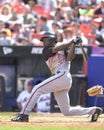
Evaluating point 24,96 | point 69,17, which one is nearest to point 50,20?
point 69,17

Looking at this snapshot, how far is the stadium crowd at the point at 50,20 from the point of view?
53.3 feet

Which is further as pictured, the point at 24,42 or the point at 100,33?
the point at 100,33

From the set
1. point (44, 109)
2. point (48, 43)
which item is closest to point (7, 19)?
point (44, 109)

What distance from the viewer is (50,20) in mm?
18109

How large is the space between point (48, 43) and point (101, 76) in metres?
4.88

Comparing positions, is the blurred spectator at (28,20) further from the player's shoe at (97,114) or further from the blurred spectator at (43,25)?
the player's shoe at (97,114)

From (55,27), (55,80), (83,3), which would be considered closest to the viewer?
(55,80)

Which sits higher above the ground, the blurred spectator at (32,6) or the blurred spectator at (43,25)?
the blurred spectator at (32,6)

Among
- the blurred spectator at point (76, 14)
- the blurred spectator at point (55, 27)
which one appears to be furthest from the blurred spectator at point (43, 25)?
the blurred spectator at point (76, 14)

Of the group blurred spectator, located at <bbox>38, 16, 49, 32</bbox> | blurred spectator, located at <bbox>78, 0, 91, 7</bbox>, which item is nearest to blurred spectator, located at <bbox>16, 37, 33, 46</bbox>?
blurred spectator, located at <bbox>38, 16, 49, 32</bbox>

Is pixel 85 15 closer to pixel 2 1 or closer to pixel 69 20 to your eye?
pixel 69 20

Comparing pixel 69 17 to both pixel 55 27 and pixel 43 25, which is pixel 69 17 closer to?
pixel 43 25

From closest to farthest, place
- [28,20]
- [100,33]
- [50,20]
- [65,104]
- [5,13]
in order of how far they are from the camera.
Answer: [65,104] < [100,33] < [28,20] < [50,20] < [5,13]

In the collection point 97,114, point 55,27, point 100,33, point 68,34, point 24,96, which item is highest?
point 55,27
